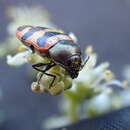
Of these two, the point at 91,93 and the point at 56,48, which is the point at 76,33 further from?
the point at 56,48

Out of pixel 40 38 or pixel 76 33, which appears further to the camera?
pixel 76 33

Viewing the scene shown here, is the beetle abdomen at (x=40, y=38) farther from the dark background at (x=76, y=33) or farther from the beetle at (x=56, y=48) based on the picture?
the dark background at (x=76, y=33)

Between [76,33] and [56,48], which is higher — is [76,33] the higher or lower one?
the higher one

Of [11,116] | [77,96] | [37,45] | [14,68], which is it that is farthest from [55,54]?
[14,68]

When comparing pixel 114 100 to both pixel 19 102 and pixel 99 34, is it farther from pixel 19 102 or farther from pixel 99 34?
pixel 99 34

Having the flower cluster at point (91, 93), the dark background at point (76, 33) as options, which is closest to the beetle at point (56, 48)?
the flower cluster at point (91, 93)

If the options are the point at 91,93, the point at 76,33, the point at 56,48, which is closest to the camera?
the point at 56,48

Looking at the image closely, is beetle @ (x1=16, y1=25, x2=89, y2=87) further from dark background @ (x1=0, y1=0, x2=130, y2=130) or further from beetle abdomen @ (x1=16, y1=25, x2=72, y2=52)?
dark background @ (x1=0, y1=0, x2=130, y2=130)

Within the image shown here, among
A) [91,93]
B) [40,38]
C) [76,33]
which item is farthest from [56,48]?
[76,33]
